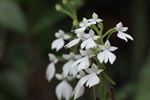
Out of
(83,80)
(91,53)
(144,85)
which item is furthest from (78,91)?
(144,85)

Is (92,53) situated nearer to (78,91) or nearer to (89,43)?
(89,43)

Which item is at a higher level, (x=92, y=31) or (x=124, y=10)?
(x=124, y=10)

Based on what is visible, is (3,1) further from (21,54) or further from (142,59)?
(142,59)

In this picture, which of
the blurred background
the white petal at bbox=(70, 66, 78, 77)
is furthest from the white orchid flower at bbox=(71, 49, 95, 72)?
the blurred background

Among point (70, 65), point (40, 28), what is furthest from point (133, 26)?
point (70, 65)

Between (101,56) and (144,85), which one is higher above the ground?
(144,85)

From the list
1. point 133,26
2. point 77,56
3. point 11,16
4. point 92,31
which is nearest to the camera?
point 92,31

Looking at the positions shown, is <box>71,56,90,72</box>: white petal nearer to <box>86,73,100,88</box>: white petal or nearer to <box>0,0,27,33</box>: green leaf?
<box>86,73,100,88</box>: white petal
